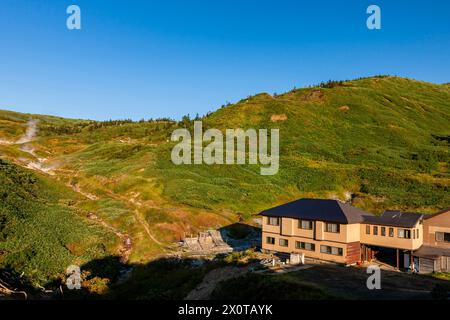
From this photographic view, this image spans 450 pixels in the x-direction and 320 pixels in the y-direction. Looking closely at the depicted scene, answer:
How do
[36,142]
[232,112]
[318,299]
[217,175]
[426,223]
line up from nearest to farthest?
[318,299]
[426,223]
[217,175]
[36,142]
[232,112]

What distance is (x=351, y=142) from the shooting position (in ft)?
431

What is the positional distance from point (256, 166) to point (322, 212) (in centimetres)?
5861

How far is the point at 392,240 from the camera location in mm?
47500

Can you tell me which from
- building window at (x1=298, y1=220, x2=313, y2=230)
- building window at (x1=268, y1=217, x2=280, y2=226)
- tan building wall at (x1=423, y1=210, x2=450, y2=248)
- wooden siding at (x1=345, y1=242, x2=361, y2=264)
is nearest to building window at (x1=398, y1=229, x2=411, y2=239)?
tan building wall at (x1=423, y1=210, x2=450, y2=248)

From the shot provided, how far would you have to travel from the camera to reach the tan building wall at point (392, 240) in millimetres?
46500

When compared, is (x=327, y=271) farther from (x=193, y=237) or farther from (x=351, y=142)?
(x=351, y=142)

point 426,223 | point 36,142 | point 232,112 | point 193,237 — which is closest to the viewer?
point 426,223

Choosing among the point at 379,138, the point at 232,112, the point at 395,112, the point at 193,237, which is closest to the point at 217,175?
the point at 193,237

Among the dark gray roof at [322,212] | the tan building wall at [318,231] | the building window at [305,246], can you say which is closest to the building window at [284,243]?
the tan building wall at [318,231]

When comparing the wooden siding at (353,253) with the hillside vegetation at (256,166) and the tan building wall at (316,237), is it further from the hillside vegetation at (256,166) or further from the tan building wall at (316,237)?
the hillside vegetation at (256,166)

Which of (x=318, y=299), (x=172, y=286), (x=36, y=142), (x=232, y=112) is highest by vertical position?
(x=232, y=112)

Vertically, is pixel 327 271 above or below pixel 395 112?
below

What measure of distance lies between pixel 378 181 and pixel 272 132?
4154cm

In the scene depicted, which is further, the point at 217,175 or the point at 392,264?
the point at 217,175
